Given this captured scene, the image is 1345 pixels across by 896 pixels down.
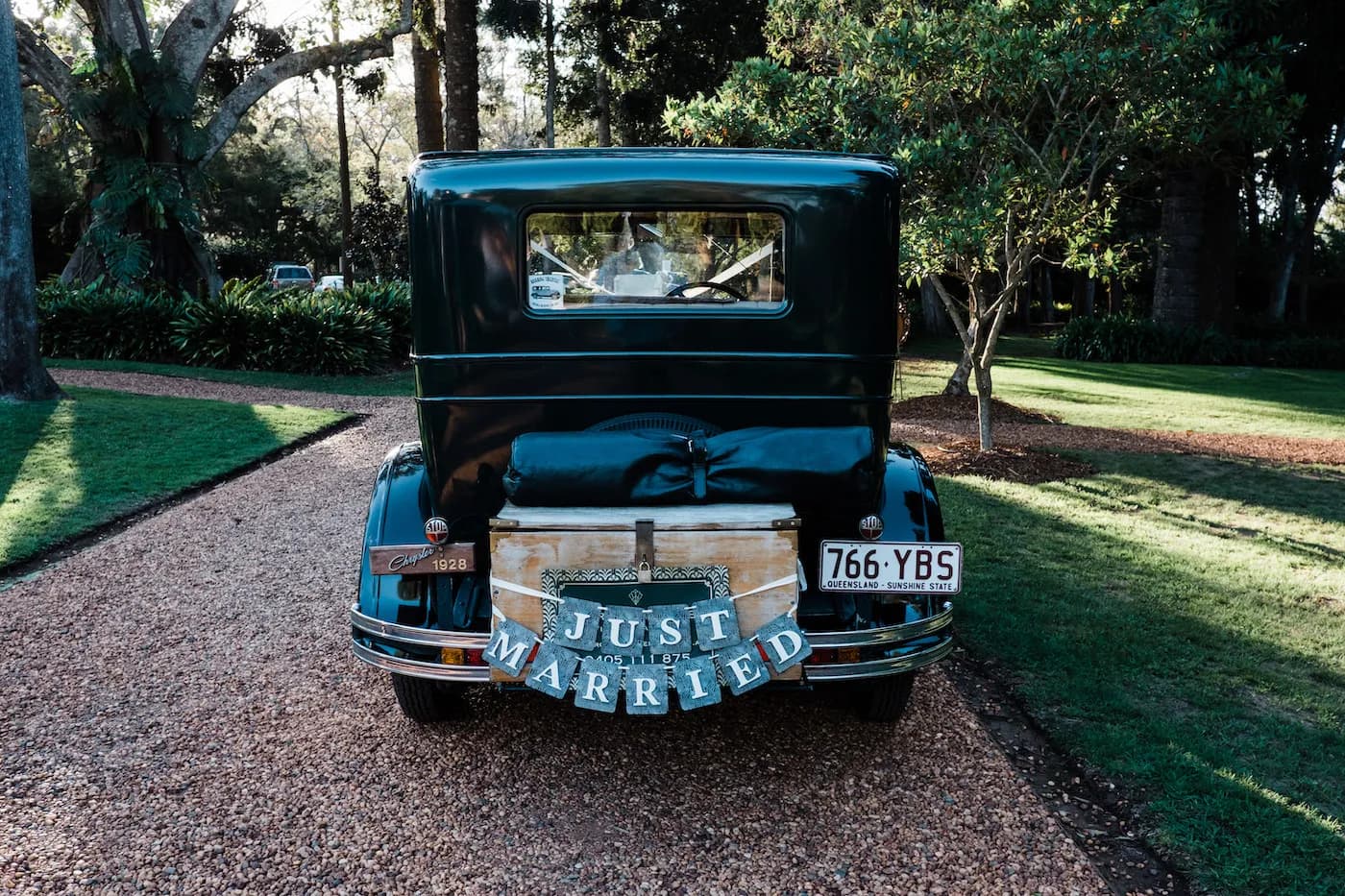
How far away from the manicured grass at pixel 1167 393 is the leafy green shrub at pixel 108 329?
1131cm

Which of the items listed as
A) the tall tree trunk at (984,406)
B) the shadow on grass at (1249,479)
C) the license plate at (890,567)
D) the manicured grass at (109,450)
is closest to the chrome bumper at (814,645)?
the license plate at (890,567)

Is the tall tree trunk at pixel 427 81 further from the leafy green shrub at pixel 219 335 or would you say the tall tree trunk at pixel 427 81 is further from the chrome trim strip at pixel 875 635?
the chrome trim strip at pixel 875 635

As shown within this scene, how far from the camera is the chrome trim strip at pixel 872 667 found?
129 inches

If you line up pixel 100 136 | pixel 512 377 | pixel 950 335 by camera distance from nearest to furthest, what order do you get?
pixel 512 377 → pixel 100 136 → pixel 950 335

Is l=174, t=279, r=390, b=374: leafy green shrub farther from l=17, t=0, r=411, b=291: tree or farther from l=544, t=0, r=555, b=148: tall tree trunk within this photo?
l=544, t=0, r=555, b=148: tall tree trunk

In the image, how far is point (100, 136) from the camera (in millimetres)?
17906

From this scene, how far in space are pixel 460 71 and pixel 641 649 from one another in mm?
15503

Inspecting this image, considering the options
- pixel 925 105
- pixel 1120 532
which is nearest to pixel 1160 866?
pixel 1120 532

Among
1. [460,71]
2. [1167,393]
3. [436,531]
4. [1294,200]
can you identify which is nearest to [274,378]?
[460,71]

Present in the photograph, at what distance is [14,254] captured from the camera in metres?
10.6

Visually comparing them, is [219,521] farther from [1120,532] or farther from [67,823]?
[1120,532]

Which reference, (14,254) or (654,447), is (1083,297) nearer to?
(14,254)

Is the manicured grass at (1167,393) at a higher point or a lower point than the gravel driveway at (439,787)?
higher

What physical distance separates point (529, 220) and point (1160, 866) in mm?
2903
